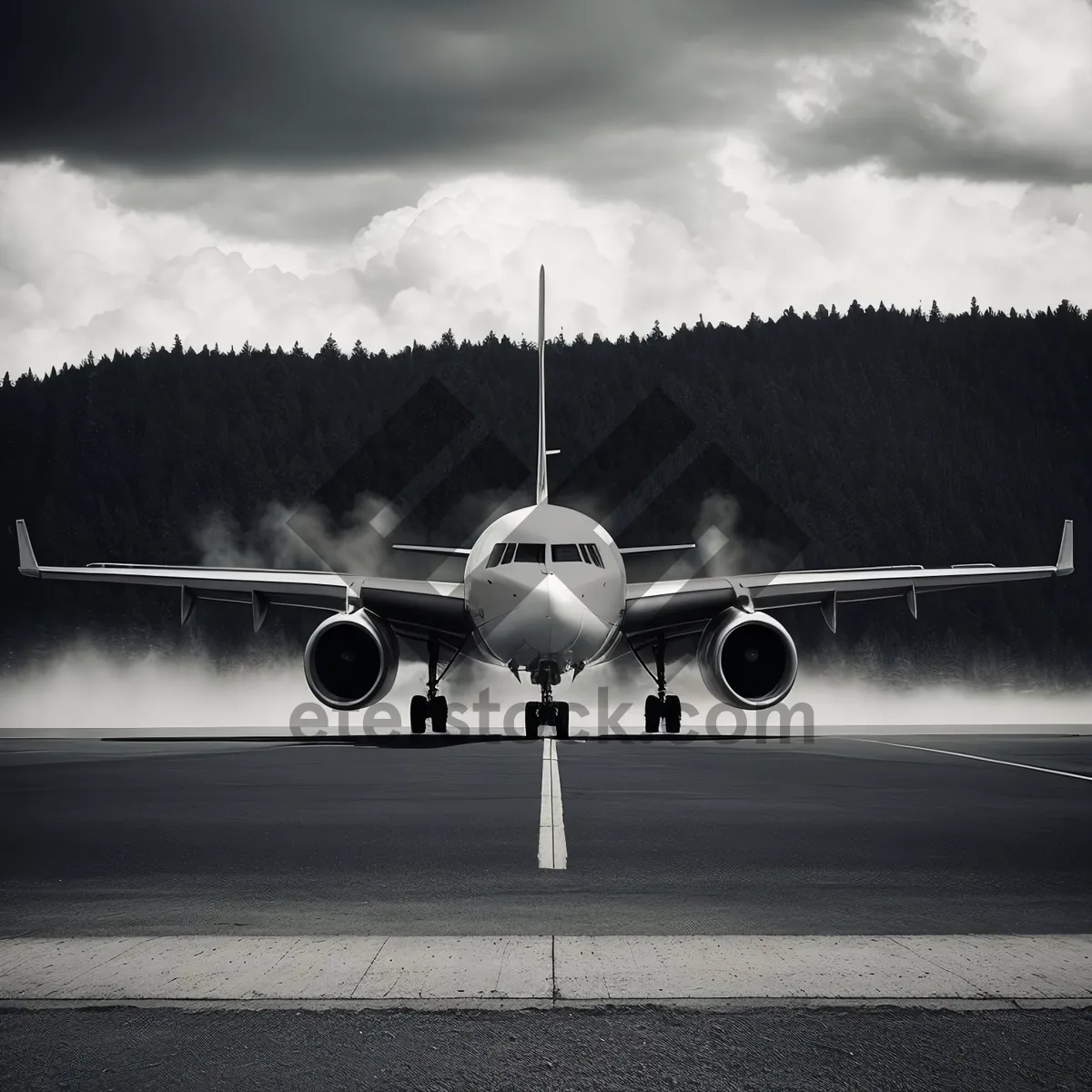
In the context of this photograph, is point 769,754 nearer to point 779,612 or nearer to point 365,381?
point 779,612

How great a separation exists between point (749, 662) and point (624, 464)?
97.6 meters

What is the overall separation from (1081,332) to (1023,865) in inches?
6017

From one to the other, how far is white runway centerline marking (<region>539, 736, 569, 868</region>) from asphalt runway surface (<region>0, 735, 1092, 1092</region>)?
0.37ft

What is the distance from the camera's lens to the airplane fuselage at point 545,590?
896 inches

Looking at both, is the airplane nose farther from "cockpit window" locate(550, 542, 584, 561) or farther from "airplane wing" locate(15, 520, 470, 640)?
"airplane wing" locate(15, 520, 470, 640)

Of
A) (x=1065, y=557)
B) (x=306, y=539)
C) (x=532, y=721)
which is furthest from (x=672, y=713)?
(x=306, y=539)

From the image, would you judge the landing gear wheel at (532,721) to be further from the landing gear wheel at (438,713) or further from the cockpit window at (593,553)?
the cockpit window at (593,553)

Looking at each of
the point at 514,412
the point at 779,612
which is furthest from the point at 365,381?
the point at 779,612

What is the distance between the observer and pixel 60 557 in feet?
378

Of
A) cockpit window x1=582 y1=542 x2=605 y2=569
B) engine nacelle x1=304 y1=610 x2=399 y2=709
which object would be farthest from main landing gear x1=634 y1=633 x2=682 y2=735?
engine nacelle x1=304 y1=610 x2=399 y2=709

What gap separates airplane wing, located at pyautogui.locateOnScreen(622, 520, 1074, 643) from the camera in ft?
85.3

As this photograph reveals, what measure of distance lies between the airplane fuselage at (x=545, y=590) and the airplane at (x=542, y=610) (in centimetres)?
3

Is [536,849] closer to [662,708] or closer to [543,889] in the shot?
[543,889]

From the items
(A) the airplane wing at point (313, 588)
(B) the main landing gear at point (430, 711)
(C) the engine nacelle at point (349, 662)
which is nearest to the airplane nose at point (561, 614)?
(A) the airplane wing at point (313, 588)
